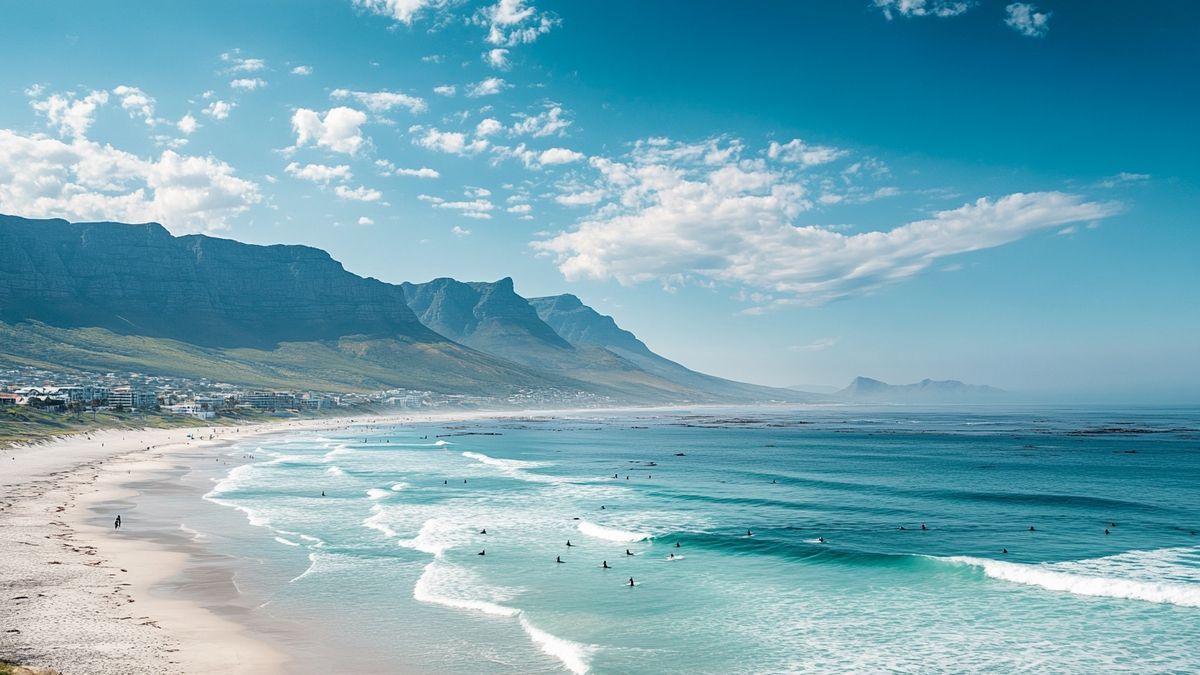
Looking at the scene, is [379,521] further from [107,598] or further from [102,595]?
[107,598]

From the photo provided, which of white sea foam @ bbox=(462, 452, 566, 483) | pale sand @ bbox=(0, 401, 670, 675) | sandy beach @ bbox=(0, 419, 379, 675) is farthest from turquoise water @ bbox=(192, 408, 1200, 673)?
sandy beach @ bbox=(0, 419, 379, 675)

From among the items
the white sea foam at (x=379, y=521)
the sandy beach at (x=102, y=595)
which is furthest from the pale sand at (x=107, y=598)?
the white sea foam at (x=379, y=521)

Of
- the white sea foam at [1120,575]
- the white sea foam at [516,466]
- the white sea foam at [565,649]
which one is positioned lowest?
the white sea foam at [516,466]

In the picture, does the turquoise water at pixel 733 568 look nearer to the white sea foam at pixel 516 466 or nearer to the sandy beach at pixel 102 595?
the white sea foam at pixel 516 466

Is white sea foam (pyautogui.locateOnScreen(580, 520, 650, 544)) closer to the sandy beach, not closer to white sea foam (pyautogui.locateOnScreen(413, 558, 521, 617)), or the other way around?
white sea foam (pyautogui.locateOnScreen(413, 558, 521, 617))

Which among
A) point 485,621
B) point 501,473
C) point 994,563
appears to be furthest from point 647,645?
point 501,473

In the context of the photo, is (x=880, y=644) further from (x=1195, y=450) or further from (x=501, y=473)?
(x=1195, y=450)

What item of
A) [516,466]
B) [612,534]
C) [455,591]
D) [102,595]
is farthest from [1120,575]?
[516,466]
